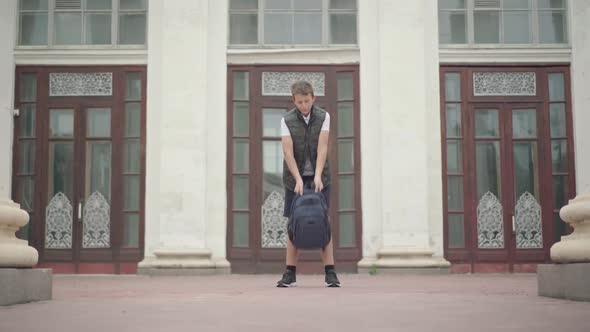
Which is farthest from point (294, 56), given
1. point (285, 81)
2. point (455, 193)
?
point (455, 193)

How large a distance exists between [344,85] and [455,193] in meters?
2.42

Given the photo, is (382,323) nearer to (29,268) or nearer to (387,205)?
(29,268)

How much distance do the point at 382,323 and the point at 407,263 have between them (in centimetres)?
823

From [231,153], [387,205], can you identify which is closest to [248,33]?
[231,153]

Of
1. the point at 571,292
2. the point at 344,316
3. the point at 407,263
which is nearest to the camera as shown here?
the point at 344,316

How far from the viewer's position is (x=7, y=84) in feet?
46.1

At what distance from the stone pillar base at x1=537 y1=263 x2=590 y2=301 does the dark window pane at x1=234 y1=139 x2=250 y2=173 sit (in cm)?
720

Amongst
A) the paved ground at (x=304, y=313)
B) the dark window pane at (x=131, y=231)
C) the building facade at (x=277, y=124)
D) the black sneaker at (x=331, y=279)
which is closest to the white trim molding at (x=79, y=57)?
the building facade at (x=277, y=124)

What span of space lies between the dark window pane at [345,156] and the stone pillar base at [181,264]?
243 centimetres

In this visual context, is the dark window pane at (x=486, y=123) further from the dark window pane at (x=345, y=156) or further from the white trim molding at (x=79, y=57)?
the white trim molding at (x=79, y=57)

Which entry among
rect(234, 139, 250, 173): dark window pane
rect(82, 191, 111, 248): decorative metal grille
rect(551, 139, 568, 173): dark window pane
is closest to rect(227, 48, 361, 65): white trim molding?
rect(234, 139, 250, 173): dark window pane

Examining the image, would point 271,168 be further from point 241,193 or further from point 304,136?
point 304,136

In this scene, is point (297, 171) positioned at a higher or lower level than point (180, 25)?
lower

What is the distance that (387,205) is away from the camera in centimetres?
1352
